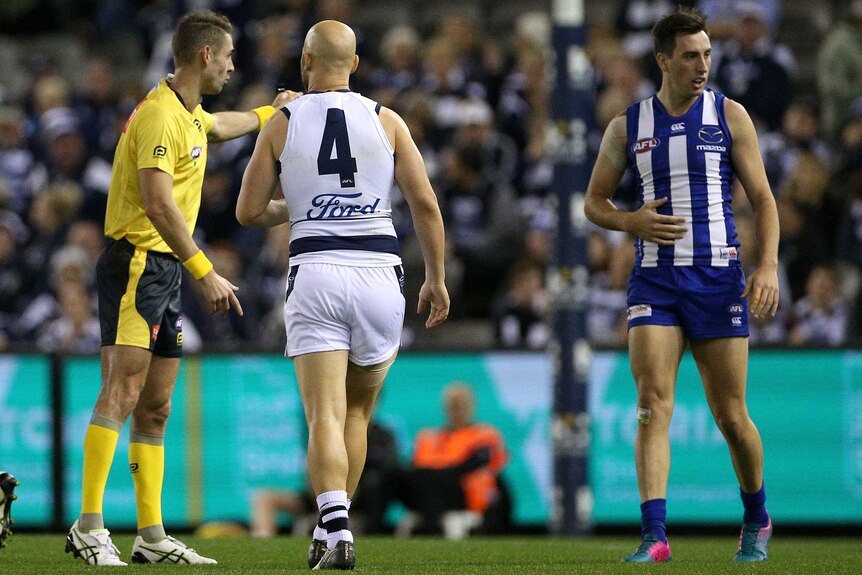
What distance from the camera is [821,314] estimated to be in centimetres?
1220

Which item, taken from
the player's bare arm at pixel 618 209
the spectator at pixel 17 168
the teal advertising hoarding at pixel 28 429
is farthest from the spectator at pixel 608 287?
the spectator at pixel 17 168

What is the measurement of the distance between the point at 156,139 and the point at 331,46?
3.18 ft

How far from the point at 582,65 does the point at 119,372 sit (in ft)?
15.9

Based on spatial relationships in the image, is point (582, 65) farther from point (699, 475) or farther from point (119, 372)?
point (119, 372)

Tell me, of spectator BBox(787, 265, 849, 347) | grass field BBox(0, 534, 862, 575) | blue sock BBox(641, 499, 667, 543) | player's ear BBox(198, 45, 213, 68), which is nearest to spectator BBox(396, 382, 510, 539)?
grass field BBox(0, 534, 862, 575)

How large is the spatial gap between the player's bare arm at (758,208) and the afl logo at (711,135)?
0.07m

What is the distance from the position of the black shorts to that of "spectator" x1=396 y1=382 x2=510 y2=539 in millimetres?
4914

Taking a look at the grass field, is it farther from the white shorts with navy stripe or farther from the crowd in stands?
the crowd in stands

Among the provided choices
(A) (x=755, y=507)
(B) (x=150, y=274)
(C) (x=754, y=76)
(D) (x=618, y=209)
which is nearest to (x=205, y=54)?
(B) (x=150, y=274)

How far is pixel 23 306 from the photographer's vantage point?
15.0m

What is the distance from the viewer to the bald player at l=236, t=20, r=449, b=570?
618 centimetres

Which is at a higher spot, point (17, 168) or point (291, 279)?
point (17, 168)

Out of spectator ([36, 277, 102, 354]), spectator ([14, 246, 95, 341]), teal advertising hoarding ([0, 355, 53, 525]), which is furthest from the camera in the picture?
spectator ([14, 246, 95, 341])

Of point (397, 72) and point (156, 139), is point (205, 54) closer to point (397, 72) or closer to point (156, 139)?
point (156, 139)
